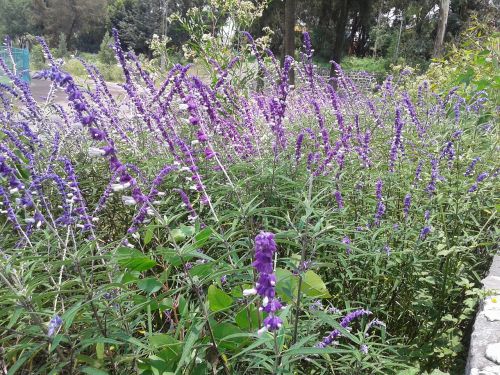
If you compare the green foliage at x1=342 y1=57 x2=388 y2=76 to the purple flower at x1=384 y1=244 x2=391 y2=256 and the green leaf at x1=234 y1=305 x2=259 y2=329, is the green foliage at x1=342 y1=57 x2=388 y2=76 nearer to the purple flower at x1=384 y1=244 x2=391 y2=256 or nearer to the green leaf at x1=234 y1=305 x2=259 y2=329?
the purple flower at x1=384 y1=244 x2=391 y2=256

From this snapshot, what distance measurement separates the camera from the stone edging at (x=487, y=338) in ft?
6.02

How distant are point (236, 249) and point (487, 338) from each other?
117 cm

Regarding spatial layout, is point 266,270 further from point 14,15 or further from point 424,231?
point 14,15

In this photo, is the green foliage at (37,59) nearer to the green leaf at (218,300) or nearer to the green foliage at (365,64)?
the green foliage at (365,64)

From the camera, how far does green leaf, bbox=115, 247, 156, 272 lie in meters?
1.68

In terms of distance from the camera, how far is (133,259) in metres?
1.68

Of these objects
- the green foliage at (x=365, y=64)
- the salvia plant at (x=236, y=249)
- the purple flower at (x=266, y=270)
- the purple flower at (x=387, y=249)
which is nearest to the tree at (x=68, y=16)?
the green foliage at (x=365, y=64)

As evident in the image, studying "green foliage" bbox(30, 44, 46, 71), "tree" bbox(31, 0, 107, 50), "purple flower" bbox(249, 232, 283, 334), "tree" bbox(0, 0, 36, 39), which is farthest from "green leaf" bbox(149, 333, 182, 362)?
"tree" bbox(0, 0, 36, 39)

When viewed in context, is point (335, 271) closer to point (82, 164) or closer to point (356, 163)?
point (356, 163)

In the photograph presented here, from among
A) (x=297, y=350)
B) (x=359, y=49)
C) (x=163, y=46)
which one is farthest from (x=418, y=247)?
(x=359, y=49)

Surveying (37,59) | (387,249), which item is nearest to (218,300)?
(387,249)

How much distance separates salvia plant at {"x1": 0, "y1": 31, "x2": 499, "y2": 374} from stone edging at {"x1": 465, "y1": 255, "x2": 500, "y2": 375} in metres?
0.26

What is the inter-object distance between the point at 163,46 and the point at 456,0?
132 ft

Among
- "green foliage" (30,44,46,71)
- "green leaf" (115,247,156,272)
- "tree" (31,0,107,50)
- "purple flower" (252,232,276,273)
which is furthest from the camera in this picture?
"tree" (31,0,107,50)
